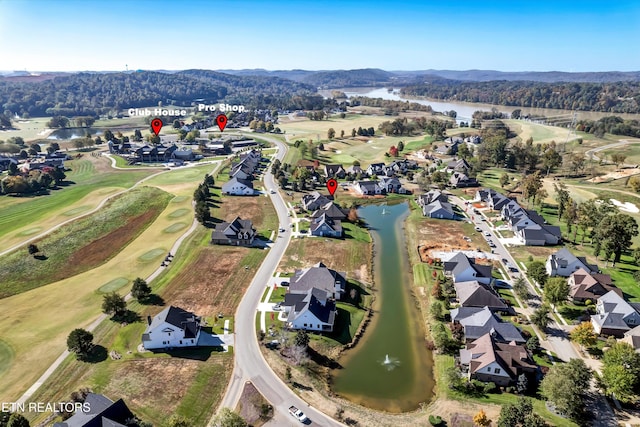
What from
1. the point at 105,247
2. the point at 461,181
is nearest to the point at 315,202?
the point at 105,247

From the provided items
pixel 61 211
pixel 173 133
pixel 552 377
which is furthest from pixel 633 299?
pixel 173 133

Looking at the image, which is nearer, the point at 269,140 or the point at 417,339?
the point at 417,339

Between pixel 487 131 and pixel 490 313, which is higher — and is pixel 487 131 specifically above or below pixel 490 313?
above

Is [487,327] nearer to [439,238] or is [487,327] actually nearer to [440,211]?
[439,238]

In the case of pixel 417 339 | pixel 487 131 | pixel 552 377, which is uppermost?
pixel 487 131

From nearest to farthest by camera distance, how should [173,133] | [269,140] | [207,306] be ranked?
[207,306] < [269,140] < [173,133]

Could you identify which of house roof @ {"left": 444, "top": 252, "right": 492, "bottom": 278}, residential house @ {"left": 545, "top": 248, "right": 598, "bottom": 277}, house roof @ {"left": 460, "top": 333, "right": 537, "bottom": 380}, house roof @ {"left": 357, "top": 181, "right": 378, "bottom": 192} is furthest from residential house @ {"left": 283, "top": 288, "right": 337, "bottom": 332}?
house roof @ {"left": 357, "top": 181, "right": 378, "bottom": 192}

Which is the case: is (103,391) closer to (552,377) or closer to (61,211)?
(552,377)

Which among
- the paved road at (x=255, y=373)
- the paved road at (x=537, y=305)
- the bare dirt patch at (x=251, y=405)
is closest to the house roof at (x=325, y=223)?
the paved road at (x=255, y=373)
